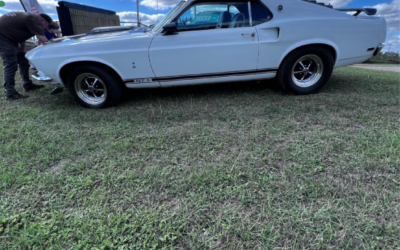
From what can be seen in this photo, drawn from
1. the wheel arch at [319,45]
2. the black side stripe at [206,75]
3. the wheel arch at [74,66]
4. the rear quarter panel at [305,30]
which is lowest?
the black side stripe at [206,75]

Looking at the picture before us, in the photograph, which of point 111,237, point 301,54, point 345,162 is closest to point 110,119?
point 111,237

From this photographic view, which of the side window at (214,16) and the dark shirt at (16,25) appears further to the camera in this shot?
the dark shirt at (16,25)

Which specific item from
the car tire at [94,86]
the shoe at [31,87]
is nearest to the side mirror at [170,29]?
the car tire at [94,86]

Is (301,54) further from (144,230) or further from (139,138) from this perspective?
(144,230)

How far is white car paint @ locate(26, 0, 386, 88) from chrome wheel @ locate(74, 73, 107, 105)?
247 mm

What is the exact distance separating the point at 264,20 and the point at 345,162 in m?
2.33

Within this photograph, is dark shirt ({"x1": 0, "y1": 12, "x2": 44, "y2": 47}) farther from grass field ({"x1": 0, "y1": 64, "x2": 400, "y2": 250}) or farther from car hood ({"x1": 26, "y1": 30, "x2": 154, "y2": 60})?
grass field ({"x1": 0, "y1": 64, "x2": 400, "y2": 250})

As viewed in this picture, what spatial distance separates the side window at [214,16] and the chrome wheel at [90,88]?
146cm

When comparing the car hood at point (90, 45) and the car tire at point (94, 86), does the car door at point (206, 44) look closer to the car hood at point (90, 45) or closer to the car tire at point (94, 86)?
the car hood at point (90, 45)

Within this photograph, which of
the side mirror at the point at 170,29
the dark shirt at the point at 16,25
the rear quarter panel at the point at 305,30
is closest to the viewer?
the side mirror at the point at 170,29

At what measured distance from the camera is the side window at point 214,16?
3268mm

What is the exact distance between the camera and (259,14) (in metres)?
3.37

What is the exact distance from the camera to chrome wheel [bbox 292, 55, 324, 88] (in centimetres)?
361

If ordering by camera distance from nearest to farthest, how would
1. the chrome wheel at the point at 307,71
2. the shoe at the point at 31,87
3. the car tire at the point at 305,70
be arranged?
the car tire at the point at 305,70
the chrome wheel at the point at 307,71
the shoe at the point at 31,87
